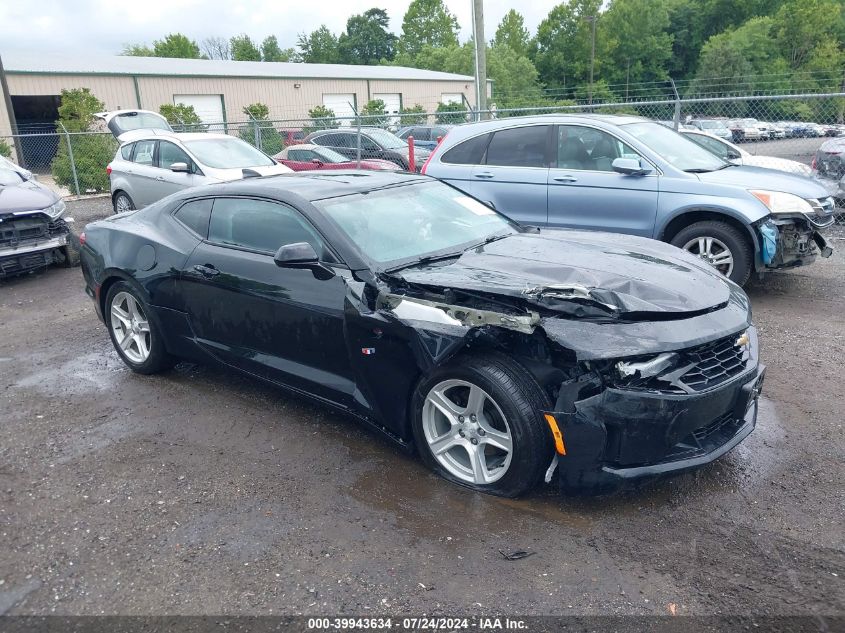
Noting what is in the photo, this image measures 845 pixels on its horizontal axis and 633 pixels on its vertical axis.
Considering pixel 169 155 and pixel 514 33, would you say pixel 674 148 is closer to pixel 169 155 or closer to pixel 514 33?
pixel 169 155

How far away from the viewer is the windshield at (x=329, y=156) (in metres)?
14.2

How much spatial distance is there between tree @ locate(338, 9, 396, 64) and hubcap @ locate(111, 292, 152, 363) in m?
94.6

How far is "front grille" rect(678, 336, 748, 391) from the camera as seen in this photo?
3.08 meters

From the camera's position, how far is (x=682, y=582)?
108 inches

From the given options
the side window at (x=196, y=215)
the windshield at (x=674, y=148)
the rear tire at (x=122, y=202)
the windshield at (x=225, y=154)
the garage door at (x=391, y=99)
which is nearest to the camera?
the side window at (x=196, y=215)

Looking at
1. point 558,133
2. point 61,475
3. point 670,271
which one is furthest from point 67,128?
point 670,271

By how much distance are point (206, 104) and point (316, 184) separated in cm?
3272

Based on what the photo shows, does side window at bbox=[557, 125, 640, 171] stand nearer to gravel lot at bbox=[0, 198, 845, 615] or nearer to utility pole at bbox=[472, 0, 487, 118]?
gravel lot at bbox=[0, 198, 845, 615]

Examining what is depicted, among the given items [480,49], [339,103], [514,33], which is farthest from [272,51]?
[480,49]

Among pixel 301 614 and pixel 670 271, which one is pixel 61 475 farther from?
pixel 670 271

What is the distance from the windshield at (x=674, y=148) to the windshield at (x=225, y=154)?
6.17 m

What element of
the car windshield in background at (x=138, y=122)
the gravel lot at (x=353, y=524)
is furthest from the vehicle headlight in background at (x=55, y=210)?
the car windshield in background at (x=138, y=122)

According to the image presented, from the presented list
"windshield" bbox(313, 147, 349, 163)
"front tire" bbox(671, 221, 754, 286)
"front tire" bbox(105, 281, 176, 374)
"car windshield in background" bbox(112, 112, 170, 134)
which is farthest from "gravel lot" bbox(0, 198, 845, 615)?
"car windshield in background" bbox(112, 112, 170, 134)

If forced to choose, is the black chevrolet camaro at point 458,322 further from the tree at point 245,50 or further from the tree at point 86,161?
the tree at point 245,50
